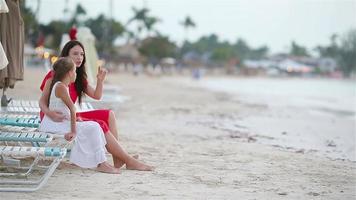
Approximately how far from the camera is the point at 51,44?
55438 millimetres

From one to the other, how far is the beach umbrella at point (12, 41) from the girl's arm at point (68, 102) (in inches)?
58.3

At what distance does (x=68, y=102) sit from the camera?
4723 millimetres

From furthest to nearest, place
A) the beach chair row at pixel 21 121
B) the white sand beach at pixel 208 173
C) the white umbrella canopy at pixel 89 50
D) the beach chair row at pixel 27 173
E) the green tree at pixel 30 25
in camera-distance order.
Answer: the green tree at pixel 30 25 → the white umbrella canopy at pixel 89 50 → the beach chair row at pixel 21 121 → the white sand beach at pixel 208 173 → the beach chair row at pixel 27 173

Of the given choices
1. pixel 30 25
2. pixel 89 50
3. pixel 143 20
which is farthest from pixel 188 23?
pixel 89 50

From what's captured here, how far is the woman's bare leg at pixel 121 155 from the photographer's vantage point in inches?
195

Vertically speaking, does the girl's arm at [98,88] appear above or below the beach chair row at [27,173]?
above

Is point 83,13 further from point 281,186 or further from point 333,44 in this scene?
point 333,44

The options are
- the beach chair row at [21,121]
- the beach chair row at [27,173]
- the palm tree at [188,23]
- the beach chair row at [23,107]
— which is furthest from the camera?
the palm tree at [188,23]

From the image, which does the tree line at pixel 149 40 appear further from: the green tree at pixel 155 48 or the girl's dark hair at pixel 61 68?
the girl's dark hair at pixel 61 68

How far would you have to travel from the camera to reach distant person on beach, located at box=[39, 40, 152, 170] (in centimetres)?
487

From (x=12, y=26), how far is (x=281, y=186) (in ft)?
11.8

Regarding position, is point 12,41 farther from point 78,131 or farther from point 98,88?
point 78,131

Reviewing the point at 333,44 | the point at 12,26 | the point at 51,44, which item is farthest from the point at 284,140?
the point at 333,44

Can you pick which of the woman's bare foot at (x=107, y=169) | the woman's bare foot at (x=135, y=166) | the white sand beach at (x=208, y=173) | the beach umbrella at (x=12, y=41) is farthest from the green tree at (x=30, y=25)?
the woman's bare foot at (x=107, y=169)
